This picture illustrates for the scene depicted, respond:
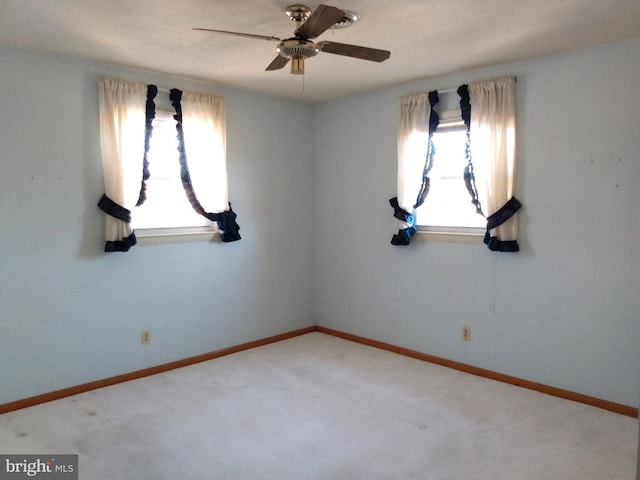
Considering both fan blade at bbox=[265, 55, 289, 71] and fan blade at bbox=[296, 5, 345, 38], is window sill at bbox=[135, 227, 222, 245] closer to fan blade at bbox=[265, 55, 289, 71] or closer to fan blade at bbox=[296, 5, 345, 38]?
fan blade at bbox=[265, 55, 289, 71]

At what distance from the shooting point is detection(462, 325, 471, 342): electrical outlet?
4092 millimetres

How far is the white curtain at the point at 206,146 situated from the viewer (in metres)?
4.23

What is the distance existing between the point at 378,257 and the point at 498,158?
1558mm

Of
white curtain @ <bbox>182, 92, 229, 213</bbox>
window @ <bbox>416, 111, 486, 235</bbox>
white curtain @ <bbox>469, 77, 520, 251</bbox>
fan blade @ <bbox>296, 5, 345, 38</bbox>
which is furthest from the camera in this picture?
white curtain @ <bbox>182, 92, 229, 213</bbox>

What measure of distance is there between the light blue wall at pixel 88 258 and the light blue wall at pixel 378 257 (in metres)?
0.01

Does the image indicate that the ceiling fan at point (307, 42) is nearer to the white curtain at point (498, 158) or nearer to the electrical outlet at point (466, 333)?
the white curtain at point (498, 158)

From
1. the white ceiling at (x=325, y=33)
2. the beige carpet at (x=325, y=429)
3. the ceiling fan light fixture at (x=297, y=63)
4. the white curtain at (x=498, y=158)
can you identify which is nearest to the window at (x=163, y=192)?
the white ceiling at (x=325, y=33)

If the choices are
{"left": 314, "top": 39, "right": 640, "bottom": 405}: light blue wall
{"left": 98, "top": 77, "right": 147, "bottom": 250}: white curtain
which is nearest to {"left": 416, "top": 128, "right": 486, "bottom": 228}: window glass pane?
{"left": 314, "top": 39, "right": 640, "bottom": 405}: light blue wall

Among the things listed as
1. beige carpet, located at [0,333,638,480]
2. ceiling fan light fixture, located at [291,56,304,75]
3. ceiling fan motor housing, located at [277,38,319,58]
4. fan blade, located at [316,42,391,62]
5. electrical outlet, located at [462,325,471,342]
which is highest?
fan blade, located at [316,42,391,62]

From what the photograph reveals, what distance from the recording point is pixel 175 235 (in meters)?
4.22

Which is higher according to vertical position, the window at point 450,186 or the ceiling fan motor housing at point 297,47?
the ceiling fan motor housing at point 297,47

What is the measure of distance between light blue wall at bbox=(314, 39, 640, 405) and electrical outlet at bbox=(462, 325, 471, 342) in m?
0.04

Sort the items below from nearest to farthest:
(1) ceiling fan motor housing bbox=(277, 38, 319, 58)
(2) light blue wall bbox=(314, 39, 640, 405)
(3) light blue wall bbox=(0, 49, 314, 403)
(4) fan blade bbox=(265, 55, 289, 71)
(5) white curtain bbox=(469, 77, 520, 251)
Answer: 1. (1) ceiling fan motor housing bbox=(277, 38, 319, 58)
2. (4) fan blade bbox=(265, 55, 289, 71)
3. (2) light blue wall bbox=(314, 39, 640, 405)
4. (3) light blue wall bbox=(0, 49, 314, 403)
5. (5) white curtain bbox=(469, 77, 520, 251)

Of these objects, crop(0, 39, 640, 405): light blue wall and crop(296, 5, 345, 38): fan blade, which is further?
crop(0, 39, 640, 405): light blue wall
